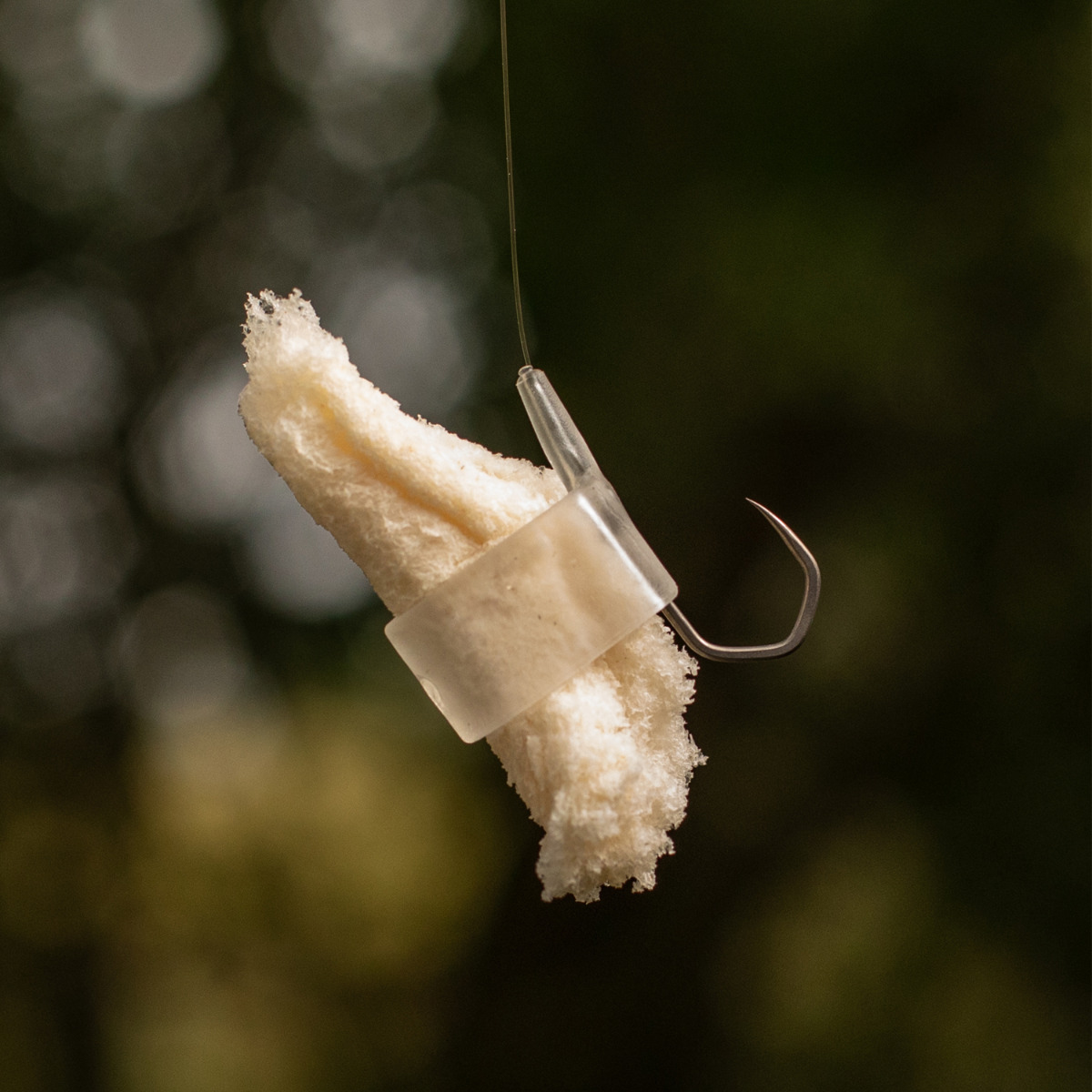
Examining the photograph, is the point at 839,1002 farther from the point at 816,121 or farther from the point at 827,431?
the point at 816,121

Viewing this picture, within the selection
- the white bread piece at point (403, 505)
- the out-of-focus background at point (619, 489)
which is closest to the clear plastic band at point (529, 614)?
the white bread piece at point (403, 505)

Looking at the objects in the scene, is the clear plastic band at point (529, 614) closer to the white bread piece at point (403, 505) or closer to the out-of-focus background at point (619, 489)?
the white bread piece at point (403, 505)

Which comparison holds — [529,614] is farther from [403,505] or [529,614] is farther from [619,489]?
[619,489]

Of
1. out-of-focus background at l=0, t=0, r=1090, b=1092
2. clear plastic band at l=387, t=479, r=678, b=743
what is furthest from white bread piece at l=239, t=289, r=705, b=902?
out-of-focus background at l=0, t=0, r=1090, b=1092

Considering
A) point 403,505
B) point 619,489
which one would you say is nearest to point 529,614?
point 403,505

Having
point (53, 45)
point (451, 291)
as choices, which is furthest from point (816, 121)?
point (53, 45)

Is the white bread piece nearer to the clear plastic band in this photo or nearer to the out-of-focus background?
the clear plastic band

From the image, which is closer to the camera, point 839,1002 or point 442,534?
point 442,534
